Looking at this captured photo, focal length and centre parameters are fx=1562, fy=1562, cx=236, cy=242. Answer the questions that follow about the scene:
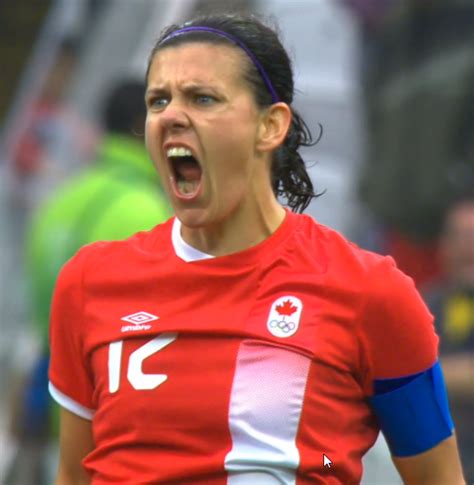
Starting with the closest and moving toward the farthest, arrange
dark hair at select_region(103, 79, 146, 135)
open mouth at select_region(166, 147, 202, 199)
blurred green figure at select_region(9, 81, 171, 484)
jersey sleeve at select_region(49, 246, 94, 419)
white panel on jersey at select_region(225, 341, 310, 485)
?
white panel on jersey at select_region(225, 341, 310, 485), open mouth at select_region(166, 147, 202, 199), jersey sleeve at select_region(49, 246, 94, 419), blurred green figure at select_region(9, 81, 171, 484), dark hair at select_region(103, 79, 146, 135)

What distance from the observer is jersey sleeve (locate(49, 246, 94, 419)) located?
3275 millimetres

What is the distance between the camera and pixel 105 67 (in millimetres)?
9352

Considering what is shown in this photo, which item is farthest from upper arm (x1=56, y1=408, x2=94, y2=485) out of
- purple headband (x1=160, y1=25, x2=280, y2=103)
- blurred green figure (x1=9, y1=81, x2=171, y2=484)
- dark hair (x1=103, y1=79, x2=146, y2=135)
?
dark hair (x1=103, y1=79, x2=146, y2=135)

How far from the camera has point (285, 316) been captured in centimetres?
312

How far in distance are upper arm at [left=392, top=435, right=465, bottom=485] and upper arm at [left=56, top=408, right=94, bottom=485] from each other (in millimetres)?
678

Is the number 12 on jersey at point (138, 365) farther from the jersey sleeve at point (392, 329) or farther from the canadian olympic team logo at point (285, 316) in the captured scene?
the jersey sleeve at point (392, 329)

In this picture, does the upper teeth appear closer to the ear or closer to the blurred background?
the ear

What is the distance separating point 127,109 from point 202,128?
10.5 ft

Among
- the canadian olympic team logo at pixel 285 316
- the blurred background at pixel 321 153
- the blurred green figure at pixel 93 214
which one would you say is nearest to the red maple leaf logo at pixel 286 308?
the canadian olympic team logo at pixel 285 316

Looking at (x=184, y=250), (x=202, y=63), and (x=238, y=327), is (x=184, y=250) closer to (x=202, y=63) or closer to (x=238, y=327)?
(x=238, y=327)

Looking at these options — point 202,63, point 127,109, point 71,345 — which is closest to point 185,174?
point 202,63

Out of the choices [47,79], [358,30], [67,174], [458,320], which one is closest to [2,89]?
[47,79]

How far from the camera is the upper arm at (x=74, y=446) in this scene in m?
3.32

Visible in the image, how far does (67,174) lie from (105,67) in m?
0.92
